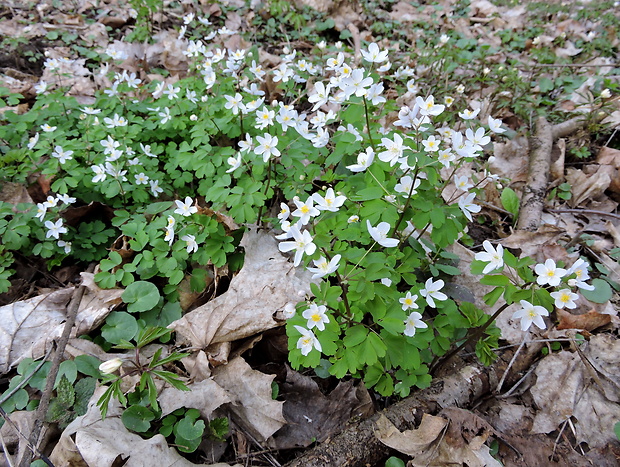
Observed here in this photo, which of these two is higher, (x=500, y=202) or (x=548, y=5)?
(x=548, y=5)

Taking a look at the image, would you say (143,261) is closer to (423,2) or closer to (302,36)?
(302,36)

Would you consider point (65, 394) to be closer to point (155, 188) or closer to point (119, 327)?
point (119, 327)

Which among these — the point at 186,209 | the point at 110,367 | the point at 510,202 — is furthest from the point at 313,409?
the point at 510,202

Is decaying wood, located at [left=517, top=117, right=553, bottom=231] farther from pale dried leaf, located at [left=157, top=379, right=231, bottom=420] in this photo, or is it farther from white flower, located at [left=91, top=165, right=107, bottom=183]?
white flower, located at [left=91, top=165, right=107, bottom=183]

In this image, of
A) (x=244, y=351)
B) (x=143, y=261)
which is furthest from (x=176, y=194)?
(x=244, y=351)

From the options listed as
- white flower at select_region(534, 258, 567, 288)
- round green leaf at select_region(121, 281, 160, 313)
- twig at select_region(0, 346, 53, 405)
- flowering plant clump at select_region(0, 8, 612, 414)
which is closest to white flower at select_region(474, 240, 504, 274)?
flowering plant clump at select_region(0, 8, 612, 414)

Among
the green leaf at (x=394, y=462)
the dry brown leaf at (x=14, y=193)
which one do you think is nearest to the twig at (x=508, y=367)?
the green leaf at (x=394, y=462)
